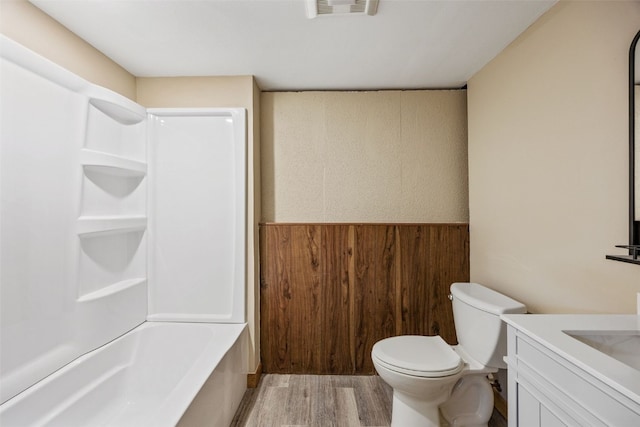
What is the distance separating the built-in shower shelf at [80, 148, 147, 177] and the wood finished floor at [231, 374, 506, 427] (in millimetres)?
1685

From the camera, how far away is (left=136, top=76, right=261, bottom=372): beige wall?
2.45 m

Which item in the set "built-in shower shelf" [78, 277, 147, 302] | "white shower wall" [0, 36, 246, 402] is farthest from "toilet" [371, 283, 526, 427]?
"built-in shower shelf" [78, 277, 147, 302]

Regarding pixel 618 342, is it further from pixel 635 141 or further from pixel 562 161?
pixel 562 161

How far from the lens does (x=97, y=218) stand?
1904 mm

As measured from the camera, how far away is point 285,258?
2.60 meters

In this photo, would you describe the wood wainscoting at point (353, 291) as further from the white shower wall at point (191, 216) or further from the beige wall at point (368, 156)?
the white shower wall at point (191, 216)

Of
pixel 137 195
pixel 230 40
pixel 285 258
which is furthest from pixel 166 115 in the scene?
pixel 285 258

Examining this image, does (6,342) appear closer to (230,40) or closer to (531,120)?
(230,40)

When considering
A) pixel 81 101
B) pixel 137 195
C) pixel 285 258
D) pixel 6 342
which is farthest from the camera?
pixel 285 258

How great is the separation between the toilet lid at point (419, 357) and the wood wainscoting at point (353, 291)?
0.53m

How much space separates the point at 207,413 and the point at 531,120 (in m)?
2.22

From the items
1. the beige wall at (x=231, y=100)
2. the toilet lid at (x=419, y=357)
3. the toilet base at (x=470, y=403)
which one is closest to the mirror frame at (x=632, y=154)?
the toilet lid at (x=419, y=357)

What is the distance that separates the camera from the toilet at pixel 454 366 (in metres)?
1.72

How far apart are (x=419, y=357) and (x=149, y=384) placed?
1.62m
